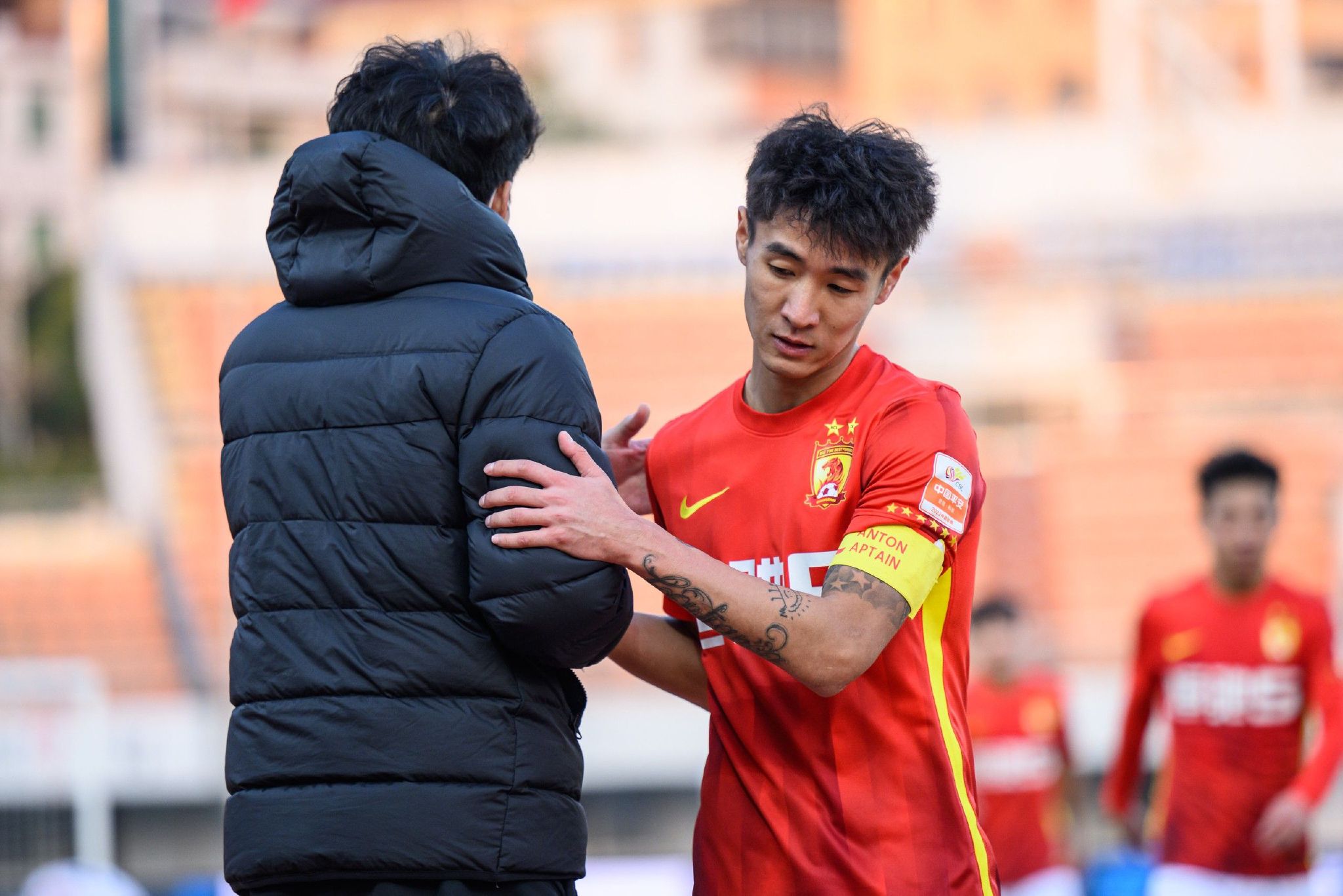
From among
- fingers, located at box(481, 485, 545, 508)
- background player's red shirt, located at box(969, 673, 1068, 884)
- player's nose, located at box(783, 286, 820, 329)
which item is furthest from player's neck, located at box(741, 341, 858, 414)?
background player's red shirt, located at box(969, 673, 1068, 884)

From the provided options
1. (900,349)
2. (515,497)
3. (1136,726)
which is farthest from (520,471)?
(900,349)

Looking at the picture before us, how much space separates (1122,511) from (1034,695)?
36.9 ft

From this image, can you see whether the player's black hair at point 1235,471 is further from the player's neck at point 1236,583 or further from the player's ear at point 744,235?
the player's ear at point 744,235

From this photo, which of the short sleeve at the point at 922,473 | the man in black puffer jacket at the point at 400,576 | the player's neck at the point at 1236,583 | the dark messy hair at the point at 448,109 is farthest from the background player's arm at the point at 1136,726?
the dark messy hair at the point at 448,109

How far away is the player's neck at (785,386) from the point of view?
2.69 m

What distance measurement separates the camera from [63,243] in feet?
129

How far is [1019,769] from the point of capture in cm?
802

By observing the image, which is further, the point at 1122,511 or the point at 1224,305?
the point at 1224,305

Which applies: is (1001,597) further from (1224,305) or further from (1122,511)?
(1224,305)

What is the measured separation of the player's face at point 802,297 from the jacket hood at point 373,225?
17.5 inches

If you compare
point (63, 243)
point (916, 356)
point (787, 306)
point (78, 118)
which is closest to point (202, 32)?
point (78, 118)

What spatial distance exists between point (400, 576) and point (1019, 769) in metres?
6.28

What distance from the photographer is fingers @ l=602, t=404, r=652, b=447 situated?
116 inches

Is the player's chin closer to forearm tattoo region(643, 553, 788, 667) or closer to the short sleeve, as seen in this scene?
the short sleeve
